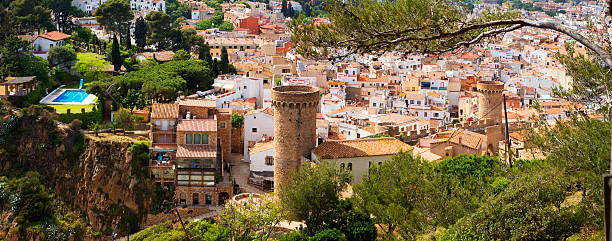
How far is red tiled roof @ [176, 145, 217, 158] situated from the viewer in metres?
25.3

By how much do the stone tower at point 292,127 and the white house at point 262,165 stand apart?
192 inches

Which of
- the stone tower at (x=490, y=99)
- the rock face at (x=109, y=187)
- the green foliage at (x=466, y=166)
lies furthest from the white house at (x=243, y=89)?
the green foliage at (x=466, y=166)

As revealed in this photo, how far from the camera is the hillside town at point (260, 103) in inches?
778

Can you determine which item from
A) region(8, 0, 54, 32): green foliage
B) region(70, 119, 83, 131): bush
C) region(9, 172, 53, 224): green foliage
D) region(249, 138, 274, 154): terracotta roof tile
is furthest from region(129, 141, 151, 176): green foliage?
region(8, 0, 54, 32): green foliage

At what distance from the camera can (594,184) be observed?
10.3m

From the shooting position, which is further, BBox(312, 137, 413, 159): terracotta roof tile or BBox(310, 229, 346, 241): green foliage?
BBox(312, 137, 413, 159): terracotta roof tile

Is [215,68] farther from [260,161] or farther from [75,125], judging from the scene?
[260,161]

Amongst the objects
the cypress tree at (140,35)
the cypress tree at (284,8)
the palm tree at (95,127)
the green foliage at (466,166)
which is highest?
the cypress tree at (284,8)

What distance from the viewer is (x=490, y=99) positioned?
2667cm

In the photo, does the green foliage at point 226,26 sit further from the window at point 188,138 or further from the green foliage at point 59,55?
the window at point 188,138

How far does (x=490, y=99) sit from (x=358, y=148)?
8.06 meters

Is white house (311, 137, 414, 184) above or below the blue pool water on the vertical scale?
below

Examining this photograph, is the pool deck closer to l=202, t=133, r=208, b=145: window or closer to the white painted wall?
l=202, t=133, r=208, b=145: window

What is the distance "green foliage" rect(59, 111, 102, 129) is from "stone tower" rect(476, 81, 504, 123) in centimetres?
1823
